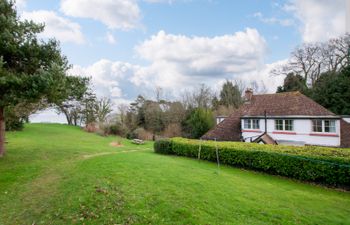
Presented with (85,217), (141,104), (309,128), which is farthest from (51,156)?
(141,104)

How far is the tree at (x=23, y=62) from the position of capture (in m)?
9.36

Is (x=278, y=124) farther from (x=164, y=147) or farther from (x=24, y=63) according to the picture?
(x=24, y=63)

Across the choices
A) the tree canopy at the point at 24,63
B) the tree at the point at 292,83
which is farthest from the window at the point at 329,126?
the tree canopy at the point at 24,63

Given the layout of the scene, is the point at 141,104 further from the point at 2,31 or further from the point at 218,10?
the point at 2,31

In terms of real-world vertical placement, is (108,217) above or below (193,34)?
below

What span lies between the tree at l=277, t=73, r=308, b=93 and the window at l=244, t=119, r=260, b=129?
1619 centimetres

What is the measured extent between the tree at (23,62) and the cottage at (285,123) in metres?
19.1

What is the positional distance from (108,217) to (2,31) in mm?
9233

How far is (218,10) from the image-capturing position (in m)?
15.3

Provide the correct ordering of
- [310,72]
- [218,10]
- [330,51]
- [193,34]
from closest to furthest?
1. [218,10]
2. [193,34]
3. [330,51]
4. [310,72]

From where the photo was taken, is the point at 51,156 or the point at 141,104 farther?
the point at 141,104

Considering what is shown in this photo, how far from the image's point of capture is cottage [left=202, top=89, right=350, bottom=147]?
835 inches

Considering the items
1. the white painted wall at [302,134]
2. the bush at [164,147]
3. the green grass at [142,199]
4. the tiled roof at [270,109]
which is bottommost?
the green grass at [142,199]

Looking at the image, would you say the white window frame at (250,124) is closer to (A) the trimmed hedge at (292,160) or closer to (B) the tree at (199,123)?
(B) the tree at (199,123)
